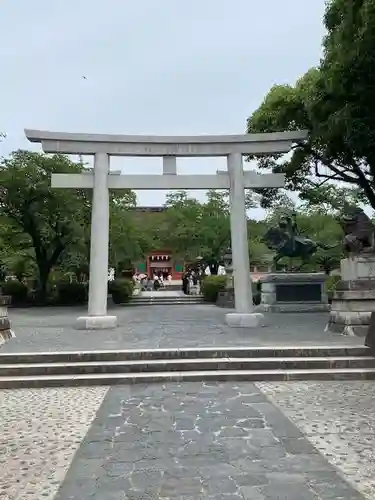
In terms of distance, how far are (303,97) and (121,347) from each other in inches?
421

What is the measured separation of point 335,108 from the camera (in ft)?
39.9

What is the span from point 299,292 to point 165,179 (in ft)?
27.3

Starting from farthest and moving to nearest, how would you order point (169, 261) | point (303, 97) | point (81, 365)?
point (169, 261), point (303, 97), point (81, 365)

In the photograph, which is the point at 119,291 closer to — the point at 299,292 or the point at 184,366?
the point at 299,292

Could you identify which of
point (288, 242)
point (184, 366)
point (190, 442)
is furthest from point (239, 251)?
point (190, 442)

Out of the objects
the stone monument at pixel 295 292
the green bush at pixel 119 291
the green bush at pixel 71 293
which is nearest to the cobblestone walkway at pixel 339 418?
the stone monument at pixel 295 292

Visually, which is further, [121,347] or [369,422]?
[121,347]

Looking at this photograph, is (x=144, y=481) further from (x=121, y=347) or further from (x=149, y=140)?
(x=149, y=140)

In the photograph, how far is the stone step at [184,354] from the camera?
870 cm

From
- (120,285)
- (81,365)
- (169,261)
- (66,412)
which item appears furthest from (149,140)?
(169,261)

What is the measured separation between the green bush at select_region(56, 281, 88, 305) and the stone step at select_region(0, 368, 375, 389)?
20.4 m

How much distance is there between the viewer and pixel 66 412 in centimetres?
621

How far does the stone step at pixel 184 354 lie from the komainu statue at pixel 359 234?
171 inches

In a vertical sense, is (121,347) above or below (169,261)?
below
